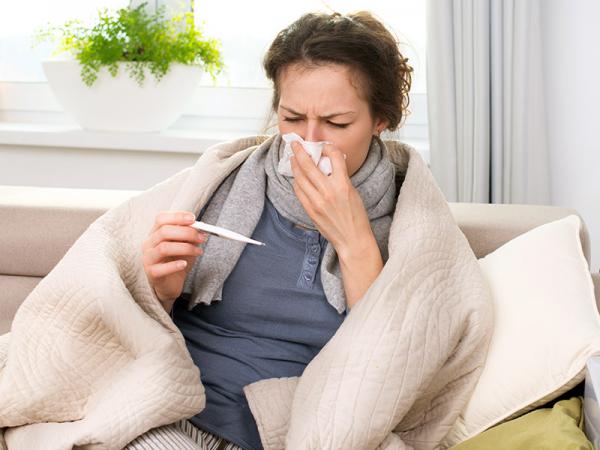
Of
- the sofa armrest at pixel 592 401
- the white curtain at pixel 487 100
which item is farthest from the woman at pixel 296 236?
the white curtain at pixel 487 100

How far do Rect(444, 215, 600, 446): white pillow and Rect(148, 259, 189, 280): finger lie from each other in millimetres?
485

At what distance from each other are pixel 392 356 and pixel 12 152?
2042 mm

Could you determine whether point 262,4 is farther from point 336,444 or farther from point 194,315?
point 336,444

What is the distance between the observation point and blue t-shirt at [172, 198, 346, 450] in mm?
1480

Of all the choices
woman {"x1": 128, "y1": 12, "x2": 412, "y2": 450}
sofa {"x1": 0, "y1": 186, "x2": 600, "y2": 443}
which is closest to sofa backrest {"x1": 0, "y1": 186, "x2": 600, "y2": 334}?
sofa {"x1": 0, "y1": 186, "x2": 600, "y2": 443}

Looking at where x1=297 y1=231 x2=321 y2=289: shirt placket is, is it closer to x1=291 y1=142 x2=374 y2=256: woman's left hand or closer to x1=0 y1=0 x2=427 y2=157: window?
x1=291 y1=142 x2=374 y2=256: woman's left hand

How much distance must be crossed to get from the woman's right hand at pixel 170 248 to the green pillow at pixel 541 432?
1.62 feet

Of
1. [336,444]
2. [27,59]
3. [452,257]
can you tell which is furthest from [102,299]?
[27,59]

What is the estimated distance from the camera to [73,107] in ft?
9.62

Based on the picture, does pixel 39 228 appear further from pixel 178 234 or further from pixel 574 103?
pixel 574 103

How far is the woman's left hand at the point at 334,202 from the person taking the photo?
1.45 meters

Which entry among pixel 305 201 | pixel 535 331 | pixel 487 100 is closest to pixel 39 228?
pixel 305 201

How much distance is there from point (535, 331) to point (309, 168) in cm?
42

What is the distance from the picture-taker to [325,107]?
147 cm
